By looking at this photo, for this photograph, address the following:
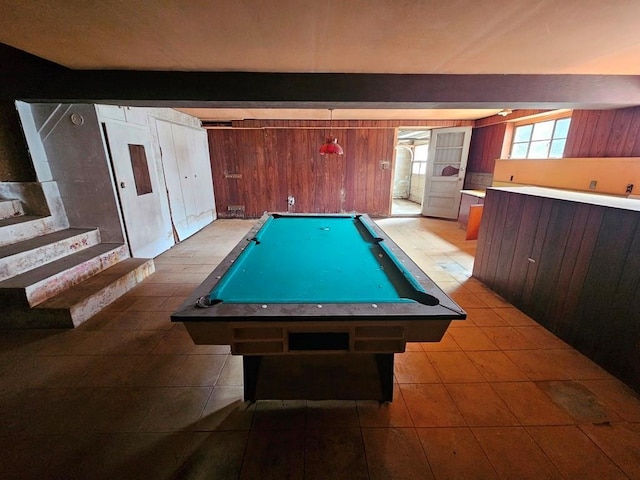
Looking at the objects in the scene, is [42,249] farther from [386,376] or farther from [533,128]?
[533,128]

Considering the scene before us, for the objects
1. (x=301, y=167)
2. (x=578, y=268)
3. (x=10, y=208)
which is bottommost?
(x=578, y=268)

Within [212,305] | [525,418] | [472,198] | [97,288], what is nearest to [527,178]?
[472,198]

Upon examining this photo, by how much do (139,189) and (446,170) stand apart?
605 centimetres

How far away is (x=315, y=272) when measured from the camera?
1620mm

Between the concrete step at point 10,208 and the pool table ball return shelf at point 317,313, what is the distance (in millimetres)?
2812

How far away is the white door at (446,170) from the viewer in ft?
18.9

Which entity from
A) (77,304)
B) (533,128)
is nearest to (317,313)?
(77,304)

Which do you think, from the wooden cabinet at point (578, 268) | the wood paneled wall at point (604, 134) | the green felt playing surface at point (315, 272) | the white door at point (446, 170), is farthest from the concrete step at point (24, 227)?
the white door at point (446, 170)

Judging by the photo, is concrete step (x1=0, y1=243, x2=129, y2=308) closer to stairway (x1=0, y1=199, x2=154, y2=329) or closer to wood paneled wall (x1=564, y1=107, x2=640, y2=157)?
stairway (x1=0, y1=199, x2=154, y2=329)

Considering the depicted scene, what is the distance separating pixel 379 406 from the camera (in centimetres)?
156

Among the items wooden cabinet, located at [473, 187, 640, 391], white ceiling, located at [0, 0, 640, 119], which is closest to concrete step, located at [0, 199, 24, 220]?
white ceiling, located at [0, 0, 640, 119]

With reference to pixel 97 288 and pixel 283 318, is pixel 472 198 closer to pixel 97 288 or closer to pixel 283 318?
pixel 283 318

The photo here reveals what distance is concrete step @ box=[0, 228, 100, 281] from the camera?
2.28 metres

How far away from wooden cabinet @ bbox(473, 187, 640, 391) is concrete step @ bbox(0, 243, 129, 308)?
436 cm
